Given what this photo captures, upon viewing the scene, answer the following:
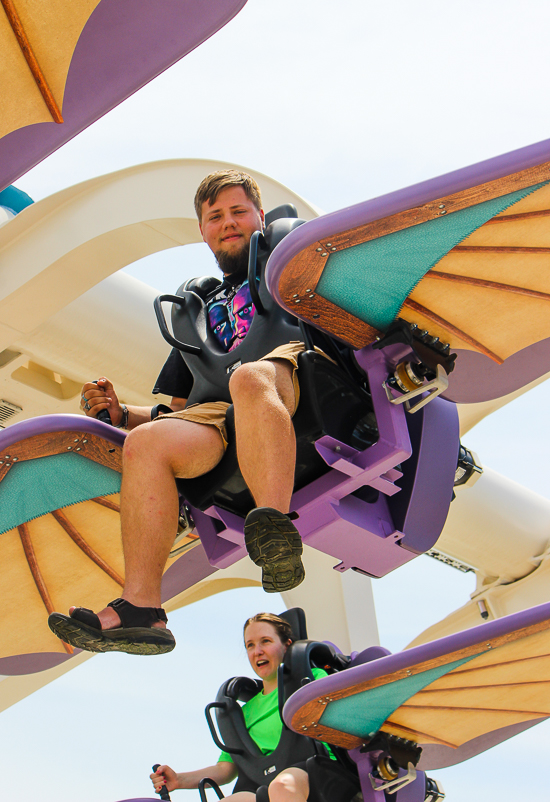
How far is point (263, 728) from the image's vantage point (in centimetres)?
307

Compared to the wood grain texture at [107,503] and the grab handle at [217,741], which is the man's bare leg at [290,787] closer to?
the grab handle at [217,741]

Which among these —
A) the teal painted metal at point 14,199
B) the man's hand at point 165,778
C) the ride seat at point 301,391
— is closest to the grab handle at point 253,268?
the ride seat at point 301,391

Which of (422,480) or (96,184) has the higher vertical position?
(96,184)

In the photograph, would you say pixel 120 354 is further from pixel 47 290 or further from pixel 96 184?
pixel 96 184

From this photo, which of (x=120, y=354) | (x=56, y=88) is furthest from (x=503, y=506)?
(x=56, y=88)

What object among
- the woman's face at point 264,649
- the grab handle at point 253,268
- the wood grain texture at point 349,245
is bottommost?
the woman's face at point 264,649

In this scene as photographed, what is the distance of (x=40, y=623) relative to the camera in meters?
2.86

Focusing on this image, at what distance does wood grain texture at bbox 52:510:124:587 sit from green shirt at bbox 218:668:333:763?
745 mm

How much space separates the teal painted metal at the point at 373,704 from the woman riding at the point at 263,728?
0.23 m

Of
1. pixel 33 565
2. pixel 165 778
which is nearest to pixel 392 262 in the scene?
pixel 33 565

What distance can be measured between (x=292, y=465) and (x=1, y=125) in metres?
0.92

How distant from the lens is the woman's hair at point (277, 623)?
3367 millimetres

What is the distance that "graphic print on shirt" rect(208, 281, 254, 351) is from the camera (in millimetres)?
2389

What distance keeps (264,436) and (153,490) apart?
321 millimetres
